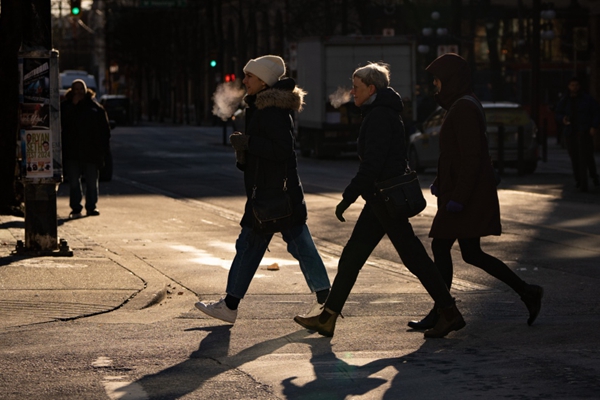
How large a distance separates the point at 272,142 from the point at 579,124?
46.2 ft

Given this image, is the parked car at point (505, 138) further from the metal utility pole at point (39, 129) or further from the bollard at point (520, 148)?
the metal utility pole at point (39, 129)

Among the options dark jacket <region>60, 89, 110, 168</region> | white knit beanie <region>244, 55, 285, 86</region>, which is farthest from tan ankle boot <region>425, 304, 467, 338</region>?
dark jacket <region>60, 89, 110, 168</region>

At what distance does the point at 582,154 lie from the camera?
21125 millimetres

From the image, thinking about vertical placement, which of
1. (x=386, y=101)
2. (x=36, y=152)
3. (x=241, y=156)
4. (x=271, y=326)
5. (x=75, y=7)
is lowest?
(x=271, y=326)

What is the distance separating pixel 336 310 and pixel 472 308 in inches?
60.7

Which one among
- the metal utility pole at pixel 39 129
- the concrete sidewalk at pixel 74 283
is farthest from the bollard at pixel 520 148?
the metal utility pole at pixel 39 129

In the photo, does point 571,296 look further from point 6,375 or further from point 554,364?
point 6,375

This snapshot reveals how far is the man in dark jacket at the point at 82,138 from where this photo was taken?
17312 millimetres

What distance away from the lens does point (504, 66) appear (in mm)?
54188

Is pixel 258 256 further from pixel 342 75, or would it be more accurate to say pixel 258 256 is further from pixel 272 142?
pixel 342 75

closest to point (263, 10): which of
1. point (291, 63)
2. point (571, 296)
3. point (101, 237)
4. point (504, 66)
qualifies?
point (504, 66)

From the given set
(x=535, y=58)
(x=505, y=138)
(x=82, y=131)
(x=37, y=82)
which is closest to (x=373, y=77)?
(x=37, y=82)

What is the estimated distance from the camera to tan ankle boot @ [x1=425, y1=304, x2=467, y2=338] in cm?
812

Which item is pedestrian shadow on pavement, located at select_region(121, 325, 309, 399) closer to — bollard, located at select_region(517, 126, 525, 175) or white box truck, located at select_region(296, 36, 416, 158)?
bollard, located at select_region(517, 126, 525, 175)
